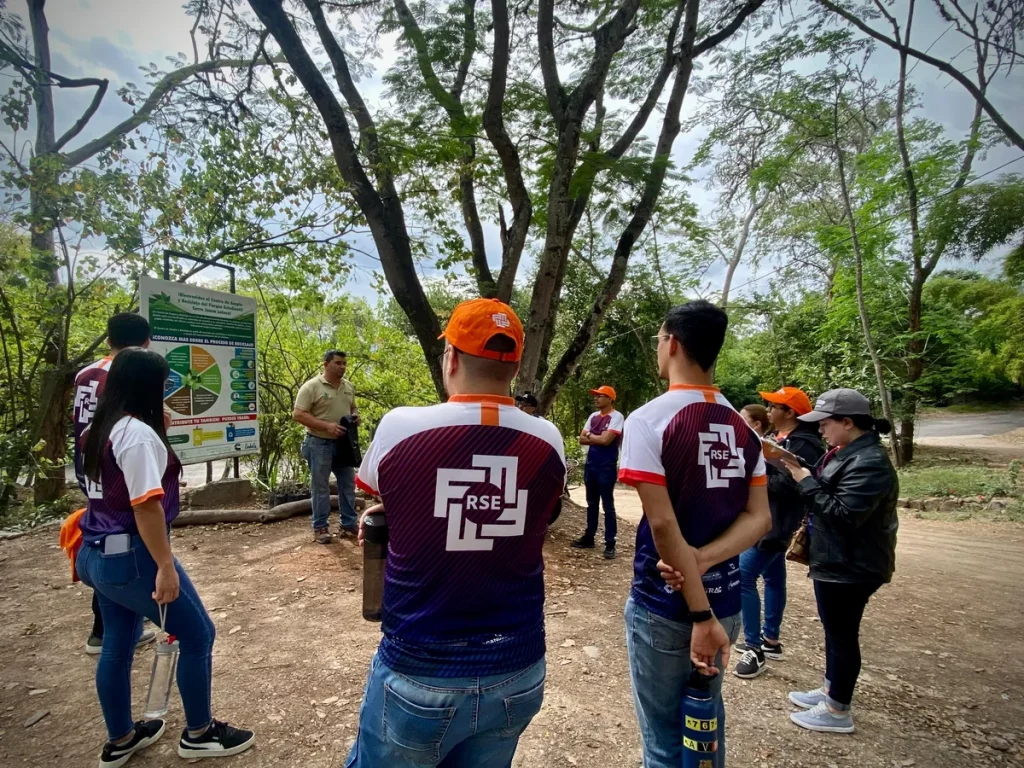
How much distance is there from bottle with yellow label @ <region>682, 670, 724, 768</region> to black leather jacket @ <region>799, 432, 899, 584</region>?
1.40 m

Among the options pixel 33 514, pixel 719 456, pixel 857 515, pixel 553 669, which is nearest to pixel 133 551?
pixel 719 456

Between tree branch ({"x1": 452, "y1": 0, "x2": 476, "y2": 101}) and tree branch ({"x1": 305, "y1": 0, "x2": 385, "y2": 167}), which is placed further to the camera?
tree branch ({"x1": 452, "y1": 0, "x2": 476, "y2": 101})

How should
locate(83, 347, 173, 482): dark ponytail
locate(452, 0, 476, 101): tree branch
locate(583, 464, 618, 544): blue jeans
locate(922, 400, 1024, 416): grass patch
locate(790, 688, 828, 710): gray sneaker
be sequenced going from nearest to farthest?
locate(83, 347, 173, 482): dark ponytail, locate(790, 688, 828, 710): gray sneaker, locate(583, 464, 618, 544): blue jeans, locate(452, 0, 476, 101): tree branch, locate(922, 400, 1024, 416): grass patch

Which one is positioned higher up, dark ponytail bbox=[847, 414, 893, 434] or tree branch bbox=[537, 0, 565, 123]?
tree branch bbox=[537, 0, 565, 123]

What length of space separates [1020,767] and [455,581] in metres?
3.25

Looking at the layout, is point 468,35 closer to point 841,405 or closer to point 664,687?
point 841,405

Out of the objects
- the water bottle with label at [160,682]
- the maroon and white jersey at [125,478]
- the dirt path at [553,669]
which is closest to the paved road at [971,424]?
the dirt path at [553,669]

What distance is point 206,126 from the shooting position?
6477 mm

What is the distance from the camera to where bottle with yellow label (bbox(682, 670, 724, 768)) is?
1675 millimetres

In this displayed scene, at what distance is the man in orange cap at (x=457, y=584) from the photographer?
1.29 m

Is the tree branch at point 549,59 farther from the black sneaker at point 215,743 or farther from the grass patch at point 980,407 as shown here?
the grass patch at point 980,407

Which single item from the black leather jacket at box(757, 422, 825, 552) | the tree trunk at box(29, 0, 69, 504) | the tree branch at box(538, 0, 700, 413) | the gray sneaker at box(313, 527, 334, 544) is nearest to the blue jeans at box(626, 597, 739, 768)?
the black leather jacket at box(757, 422, 825, 552)

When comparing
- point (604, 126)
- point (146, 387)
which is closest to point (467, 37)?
point (604, 126)

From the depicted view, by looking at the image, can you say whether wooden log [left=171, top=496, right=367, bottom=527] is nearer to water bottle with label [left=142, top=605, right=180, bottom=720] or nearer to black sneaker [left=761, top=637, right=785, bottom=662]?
water bottle with label [left=142, top=605, right=180, bottom=720]
